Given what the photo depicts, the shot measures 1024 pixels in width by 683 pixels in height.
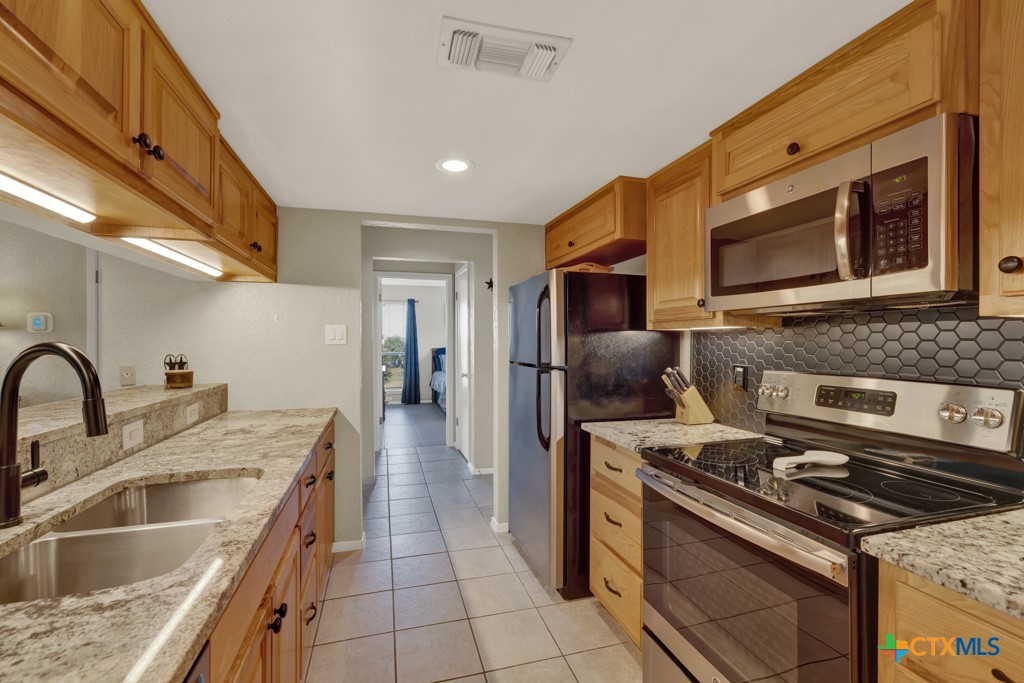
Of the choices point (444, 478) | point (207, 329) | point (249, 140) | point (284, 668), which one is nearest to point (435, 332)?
point (444, 478)

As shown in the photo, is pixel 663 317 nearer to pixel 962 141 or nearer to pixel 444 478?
pixel 962 141

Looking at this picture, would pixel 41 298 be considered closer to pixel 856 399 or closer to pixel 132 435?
pixel 132 435

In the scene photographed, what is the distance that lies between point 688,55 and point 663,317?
3.66ft

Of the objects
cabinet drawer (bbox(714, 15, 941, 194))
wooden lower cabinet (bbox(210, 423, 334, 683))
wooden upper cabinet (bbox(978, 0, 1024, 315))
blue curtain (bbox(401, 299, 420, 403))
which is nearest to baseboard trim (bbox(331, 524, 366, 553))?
wooden lower cabinet (bbox(210, 423, 334, 683))

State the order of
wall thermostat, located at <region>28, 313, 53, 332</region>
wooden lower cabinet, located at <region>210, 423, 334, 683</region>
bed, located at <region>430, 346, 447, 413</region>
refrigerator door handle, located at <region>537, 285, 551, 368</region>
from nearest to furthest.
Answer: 1. wooden lower cabinet, located at <region>210, 423, 334, 683</region>
2. wall thermostat, located at <region>28, 313, 53, 332</region>
3. refrigerator door handle, located at <region>537, 285, 551, 368</region>
4. bed, located at <region>430, 346, 447, 413</region>

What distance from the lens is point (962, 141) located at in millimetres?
1077

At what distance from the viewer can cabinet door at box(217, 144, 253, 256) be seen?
69.6 inches

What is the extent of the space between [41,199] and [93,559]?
0.93 meters

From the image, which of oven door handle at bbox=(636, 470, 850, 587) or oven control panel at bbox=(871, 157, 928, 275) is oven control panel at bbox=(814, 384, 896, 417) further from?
oven door handle at bbox=(636, 470, 850, 587)

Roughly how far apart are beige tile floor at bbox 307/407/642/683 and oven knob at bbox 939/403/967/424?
1414mm

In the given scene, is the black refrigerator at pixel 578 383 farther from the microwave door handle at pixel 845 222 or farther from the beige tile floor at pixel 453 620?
the microwave door handle at pixel 845 222

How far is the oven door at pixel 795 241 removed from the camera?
48.1 inches

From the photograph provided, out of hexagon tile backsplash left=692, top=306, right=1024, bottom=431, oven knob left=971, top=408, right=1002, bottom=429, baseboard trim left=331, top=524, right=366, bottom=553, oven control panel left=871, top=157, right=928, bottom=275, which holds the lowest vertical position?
baseboard trim left=331, top=524, right=366, bottom=553

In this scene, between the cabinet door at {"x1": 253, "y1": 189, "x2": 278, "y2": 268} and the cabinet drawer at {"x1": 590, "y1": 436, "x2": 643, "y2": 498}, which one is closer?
the cabinet drawer at {"x1": 590, "y1": 436, "x2": 643, "y2": 498}
